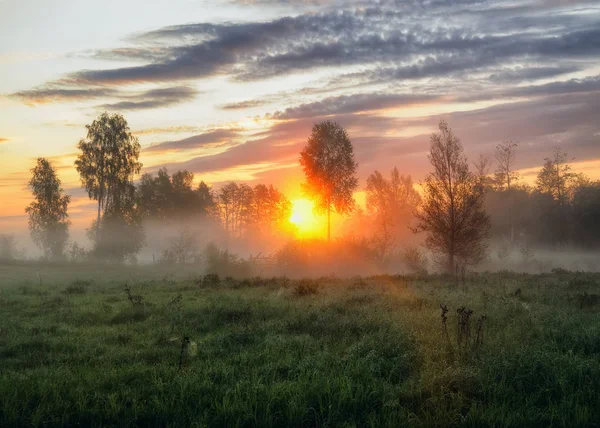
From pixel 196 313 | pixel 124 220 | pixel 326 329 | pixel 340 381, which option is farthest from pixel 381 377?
pixel 124 220

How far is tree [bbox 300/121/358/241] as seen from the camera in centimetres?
5169

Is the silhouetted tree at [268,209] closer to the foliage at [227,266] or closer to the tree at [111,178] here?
the tree at [111,178]

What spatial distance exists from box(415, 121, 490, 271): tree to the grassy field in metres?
15.0

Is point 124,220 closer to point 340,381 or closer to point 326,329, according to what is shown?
point 326,329

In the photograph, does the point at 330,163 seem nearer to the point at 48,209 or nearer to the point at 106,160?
the point at 106,160

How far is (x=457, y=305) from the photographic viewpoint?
1353 cm

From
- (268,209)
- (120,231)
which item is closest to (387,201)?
(268,209)

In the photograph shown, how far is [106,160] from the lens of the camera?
169 ft

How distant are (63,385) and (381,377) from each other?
506 centimetres

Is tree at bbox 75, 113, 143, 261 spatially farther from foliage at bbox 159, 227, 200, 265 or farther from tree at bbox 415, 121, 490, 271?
tree at bbox 415, 121, 490, 271

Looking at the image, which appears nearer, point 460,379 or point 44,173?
point 460,379

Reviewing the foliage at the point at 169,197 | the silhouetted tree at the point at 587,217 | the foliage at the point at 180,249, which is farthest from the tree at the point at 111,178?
the silhouetted tree at the point at 587,217

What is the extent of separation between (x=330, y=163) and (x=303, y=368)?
150ft

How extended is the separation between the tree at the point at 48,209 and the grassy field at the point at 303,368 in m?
50.7
